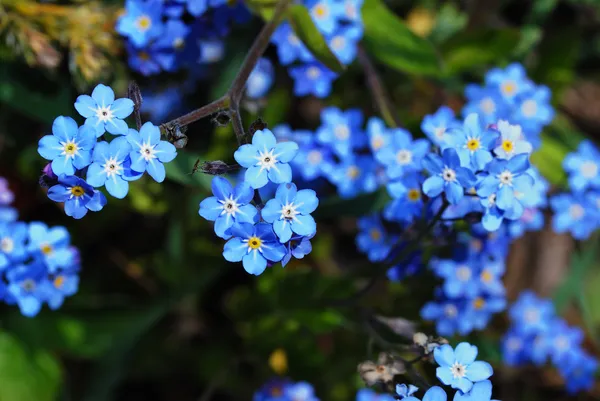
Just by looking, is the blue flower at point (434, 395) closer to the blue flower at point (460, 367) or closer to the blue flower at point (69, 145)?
the blue flower at point (460, 367)

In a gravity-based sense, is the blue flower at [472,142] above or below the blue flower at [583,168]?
above

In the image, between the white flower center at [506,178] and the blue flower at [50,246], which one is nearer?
the white flower center at [506,178]

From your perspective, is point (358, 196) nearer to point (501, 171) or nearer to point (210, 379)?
point (501, 171)

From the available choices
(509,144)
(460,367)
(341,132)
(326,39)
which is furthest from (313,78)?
(460,367)

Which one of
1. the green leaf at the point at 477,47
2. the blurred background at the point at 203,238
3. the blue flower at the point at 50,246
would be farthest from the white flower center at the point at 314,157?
the blue flower at the point at 50,246

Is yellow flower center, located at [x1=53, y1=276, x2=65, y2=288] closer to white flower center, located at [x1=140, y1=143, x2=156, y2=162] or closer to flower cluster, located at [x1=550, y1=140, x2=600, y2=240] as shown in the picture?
white flower center, located at [x1=140, y1=143, x2=156, y2=162]

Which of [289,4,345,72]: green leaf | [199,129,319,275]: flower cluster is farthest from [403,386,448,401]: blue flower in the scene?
[289,4,345,72]: green leaf
